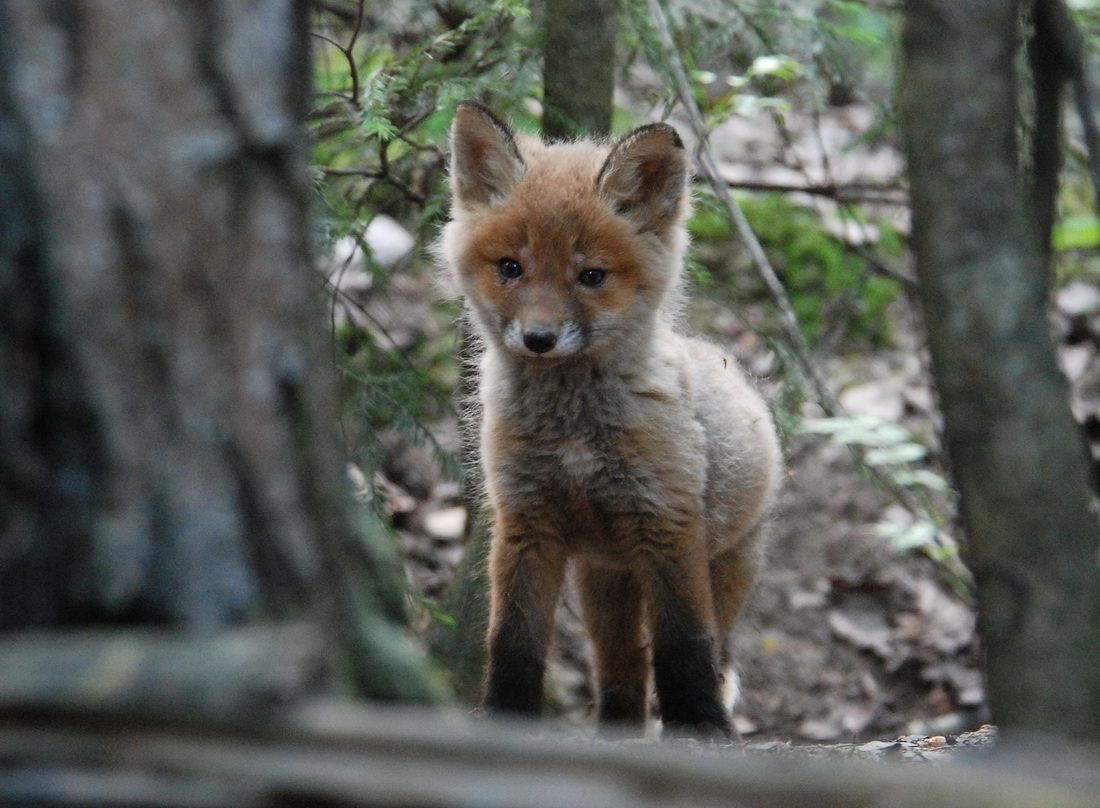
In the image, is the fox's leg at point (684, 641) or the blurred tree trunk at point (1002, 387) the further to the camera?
the fox's leg at point (684, 641)

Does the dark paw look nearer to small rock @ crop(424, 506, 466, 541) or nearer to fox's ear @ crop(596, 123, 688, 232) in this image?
fox's ear @ crop(596, 123, 688, 232)

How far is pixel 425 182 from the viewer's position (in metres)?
5.77

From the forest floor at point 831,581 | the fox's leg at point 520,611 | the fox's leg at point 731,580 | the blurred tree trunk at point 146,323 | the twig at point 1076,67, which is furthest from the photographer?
the forest floor at point 831,581

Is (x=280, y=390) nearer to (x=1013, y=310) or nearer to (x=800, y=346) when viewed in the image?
(x=1013, y=310)

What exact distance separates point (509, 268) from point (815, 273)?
436cm

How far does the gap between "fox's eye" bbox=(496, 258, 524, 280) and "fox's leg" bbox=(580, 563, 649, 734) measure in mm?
1452

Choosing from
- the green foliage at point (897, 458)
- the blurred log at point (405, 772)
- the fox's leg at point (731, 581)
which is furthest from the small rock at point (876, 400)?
the blurred log at point (405, 772)

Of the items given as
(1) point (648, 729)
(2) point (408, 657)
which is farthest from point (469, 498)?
(2) point (408, 657)

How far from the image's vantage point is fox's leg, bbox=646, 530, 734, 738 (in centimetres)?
404

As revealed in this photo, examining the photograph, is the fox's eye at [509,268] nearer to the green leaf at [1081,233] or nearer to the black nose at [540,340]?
the black nose at [540,340]

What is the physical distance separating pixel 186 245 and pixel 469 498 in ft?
13.1

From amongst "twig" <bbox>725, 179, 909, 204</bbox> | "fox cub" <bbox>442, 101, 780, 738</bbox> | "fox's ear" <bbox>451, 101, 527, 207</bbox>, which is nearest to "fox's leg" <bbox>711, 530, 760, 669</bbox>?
"fox cub" <bbox>442, 101, 780, 738</bbox>

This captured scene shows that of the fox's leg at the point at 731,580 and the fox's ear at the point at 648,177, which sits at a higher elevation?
the fox's ear at the point at 648,177

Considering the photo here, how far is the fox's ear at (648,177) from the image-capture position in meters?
4.23
